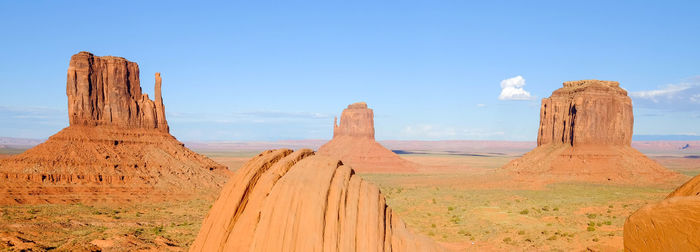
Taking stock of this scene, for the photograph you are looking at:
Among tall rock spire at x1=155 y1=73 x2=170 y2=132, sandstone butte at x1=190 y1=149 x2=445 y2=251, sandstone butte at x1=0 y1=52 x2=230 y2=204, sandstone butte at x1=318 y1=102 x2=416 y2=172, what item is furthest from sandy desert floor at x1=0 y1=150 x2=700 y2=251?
sandstone butte at x1=318 y1=102 x2=416 y2=172

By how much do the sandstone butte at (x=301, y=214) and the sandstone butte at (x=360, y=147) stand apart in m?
88.8

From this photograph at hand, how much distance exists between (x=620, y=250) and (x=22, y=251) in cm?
2747

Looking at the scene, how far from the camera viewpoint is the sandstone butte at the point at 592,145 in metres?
67.7

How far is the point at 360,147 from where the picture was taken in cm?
11494

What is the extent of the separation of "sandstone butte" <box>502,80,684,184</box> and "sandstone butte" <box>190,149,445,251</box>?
63.6m

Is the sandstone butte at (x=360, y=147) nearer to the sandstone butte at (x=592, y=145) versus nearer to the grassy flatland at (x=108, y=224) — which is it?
the sandstone butte at (x=592, y=145)

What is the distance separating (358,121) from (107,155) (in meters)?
77.7

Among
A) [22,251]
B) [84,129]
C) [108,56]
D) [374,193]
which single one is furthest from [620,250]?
[108,56]

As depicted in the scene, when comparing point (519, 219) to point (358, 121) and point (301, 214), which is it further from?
point (358, 121)

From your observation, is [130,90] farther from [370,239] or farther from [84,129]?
[370,239]

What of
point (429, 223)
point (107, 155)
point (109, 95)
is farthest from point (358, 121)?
point (429, 223)

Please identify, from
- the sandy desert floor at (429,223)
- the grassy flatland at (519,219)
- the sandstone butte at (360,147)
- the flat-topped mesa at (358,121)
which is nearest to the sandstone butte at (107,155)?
the sandy desert floor at (429,223)

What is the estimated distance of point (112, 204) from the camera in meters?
42.0

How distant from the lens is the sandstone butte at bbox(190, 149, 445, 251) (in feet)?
25.5
